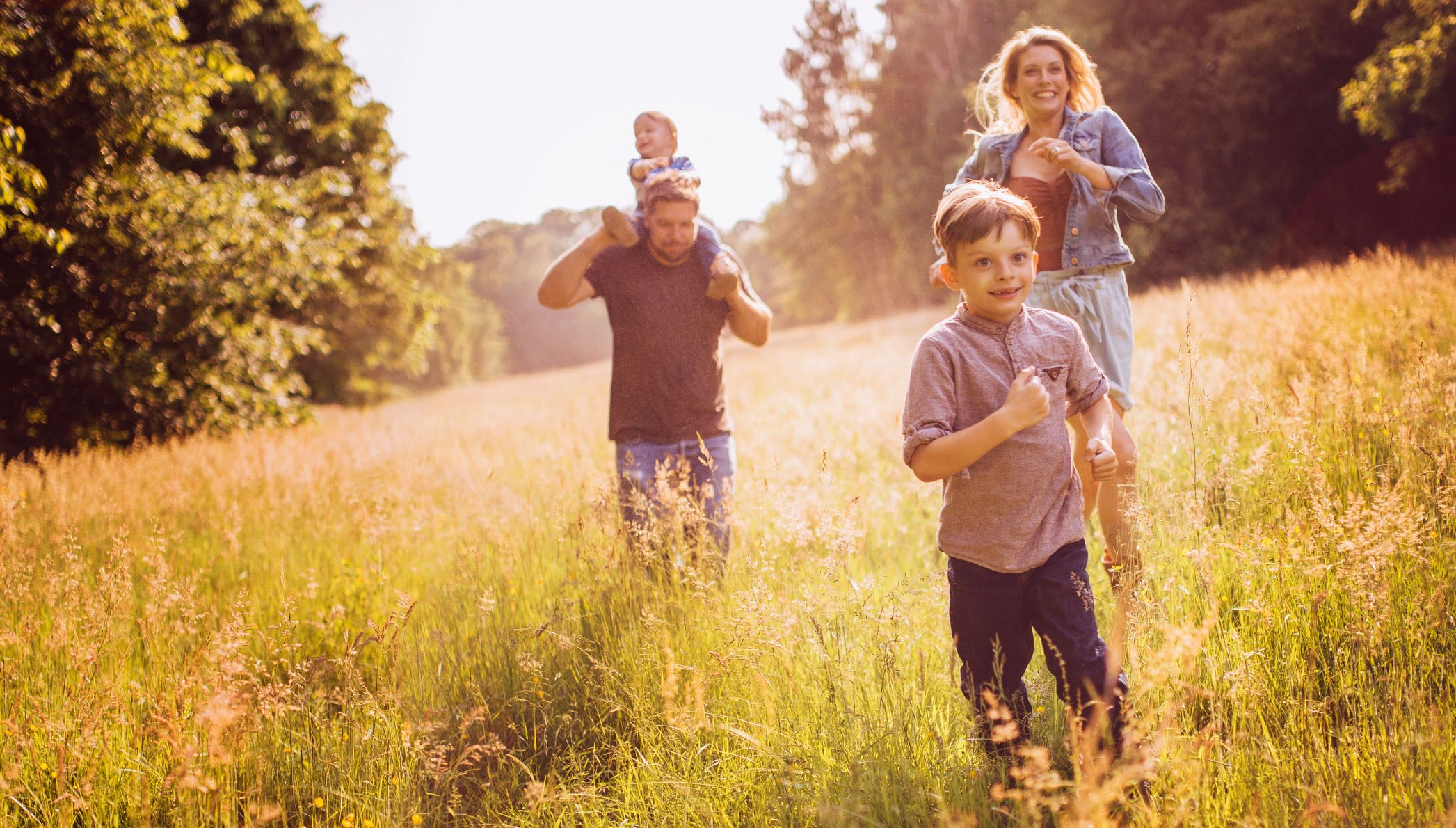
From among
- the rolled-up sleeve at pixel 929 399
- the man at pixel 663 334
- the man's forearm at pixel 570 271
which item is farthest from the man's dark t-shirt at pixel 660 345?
the rolled-up sleeve at pixel 929 399

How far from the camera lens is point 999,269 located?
74.3 inches

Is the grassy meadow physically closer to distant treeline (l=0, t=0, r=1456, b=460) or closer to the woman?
the woman

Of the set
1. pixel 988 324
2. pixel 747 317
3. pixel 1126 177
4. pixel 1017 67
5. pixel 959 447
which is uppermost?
pixel 1017 67

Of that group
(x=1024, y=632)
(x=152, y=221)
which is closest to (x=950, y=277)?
(x=1024, y=632)

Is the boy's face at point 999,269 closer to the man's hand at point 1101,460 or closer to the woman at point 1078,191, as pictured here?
the man's hand at point 1101,460

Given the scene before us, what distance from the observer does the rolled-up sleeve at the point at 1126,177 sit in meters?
2.93

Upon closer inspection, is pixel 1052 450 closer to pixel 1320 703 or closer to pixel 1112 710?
pixel 1112 710

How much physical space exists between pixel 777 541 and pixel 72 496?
589 centimetres

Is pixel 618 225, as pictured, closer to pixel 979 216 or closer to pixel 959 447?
pixel 979 216

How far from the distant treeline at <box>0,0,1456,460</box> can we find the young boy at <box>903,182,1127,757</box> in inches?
147

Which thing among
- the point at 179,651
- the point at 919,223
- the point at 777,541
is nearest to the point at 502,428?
the point at 179,651

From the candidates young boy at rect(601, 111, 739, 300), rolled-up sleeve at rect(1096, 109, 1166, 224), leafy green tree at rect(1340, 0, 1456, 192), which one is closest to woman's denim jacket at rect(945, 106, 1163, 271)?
rolled-up sleeve at rect(1096, 109, 1166, 224)

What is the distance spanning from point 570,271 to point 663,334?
541 mm

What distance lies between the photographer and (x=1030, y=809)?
1.37 m
